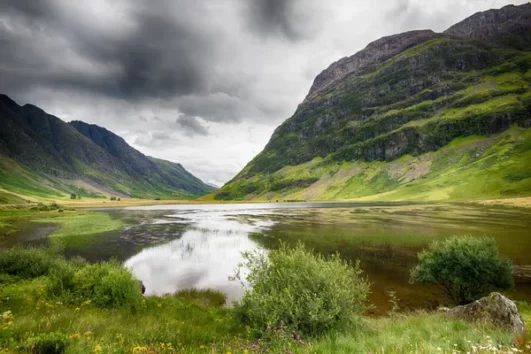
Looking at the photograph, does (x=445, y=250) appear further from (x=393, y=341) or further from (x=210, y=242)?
(x=210, y=242)

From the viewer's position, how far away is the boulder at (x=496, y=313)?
10.8 metres

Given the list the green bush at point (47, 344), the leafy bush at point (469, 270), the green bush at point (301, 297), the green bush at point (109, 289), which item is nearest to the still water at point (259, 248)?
the green bush at point (109, 289)

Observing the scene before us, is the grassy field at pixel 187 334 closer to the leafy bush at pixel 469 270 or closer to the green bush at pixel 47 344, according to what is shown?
the green bush at pixel 47 344

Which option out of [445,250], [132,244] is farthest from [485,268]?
[132,244]

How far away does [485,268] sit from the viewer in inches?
794

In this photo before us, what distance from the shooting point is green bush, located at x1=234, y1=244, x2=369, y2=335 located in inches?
433

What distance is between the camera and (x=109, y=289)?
621 inches

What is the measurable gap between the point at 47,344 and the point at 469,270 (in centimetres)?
2522

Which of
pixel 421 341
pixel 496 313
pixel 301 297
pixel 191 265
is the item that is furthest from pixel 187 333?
pixel 191 265

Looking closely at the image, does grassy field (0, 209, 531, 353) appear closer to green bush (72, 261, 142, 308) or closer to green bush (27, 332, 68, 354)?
green bush (27, 332, 68, 354)

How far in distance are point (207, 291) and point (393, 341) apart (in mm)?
19172

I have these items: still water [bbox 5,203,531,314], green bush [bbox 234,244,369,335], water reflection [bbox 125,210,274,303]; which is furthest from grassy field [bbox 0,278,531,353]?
water reflection [bbox 125,210,274,303]

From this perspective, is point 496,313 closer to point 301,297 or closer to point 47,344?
point 301,297

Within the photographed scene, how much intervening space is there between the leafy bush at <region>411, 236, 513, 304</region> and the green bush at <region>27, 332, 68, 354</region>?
944 inches
